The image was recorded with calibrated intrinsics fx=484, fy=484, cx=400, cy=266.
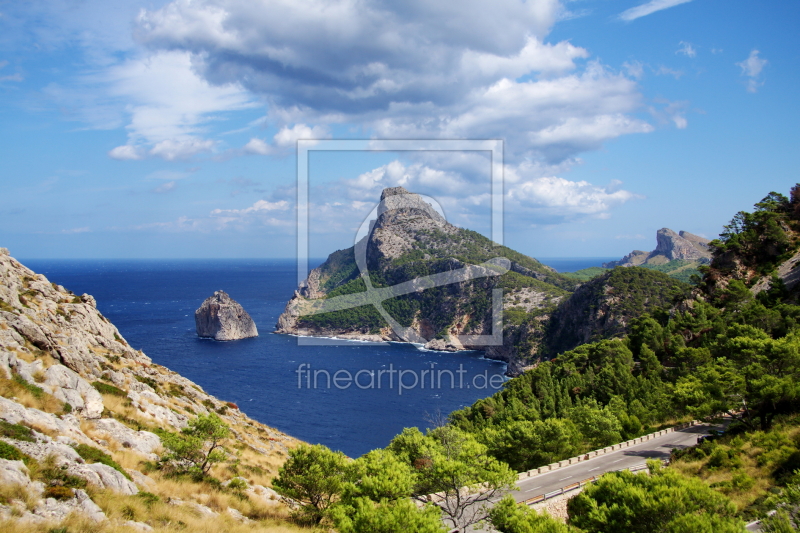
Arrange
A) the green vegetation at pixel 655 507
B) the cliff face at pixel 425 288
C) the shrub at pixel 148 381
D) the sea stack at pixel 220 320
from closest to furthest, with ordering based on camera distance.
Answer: the green vegetation at pixel 655 507, the shrub at pixel 148 381, the sea stack at pixel 220 320, the cliff face at pixel 425 288

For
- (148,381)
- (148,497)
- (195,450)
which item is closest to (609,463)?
(195,450)

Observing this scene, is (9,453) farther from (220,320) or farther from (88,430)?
(220,320)

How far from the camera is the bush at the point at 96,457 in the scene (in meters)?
15.5

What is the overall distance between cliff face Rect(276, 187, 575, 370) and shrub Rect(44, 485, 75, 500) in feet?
339

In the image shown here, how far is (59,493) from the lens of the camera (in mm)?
12102

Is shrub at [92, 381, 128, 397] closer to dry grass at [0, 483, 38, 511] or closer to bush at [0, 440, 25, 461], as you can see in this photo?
bush at [0, 440, 25, 461]

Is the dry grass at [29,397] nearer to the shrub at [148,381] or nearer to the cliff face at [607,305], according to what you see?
the shrub at [148,381]

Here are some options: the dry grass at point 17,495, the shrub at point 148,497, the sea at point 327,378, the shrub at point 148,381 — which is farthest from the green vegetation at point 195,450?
the sea at point 327,378

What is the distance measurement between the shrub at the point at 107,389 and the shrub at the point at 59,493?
12.9m

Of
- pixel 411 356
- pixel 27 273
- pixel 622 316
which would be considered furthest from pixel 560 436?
pixel 411 356

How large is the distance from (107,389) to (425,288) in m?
131

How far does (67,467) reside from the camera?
44.8 feet

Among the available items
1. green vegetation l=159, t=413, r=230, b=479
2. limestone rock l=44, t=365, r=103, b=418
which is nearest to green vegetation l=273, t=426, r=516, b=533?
green vegetation l=159, t=413, r=230, b=479

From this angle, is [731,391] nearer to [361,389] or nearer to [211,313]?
[361,389]
